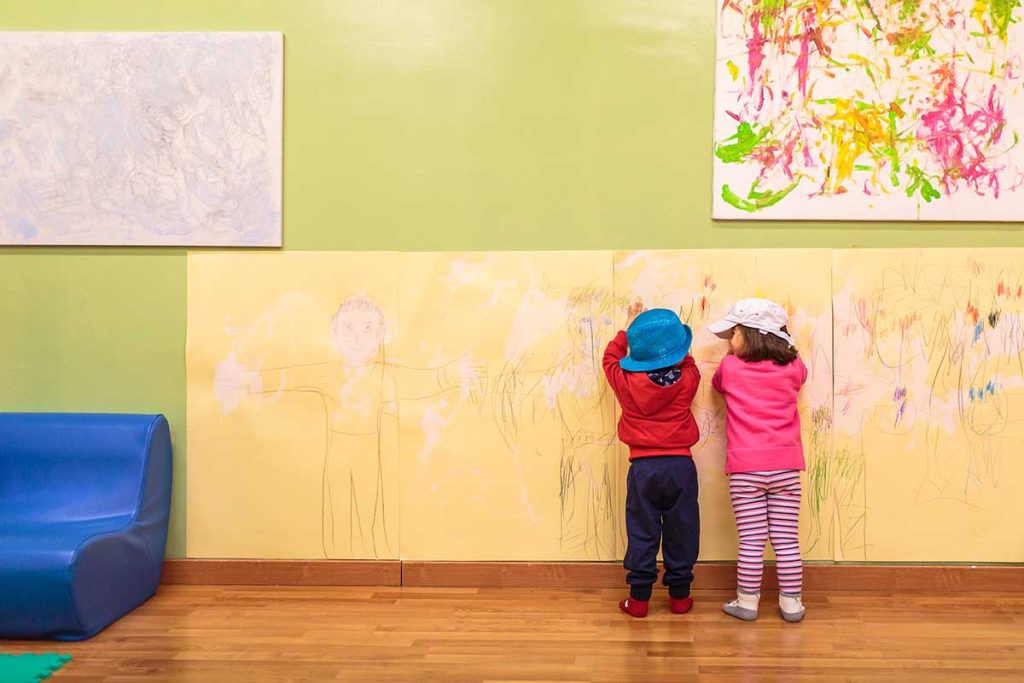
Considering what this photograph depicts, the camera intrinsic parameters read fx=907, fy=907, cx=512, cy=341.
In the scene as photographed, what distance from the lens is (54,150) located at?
3.37 metres

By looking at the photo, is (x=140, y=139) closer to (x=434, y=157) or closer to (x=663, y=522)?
(x=434, y=157)

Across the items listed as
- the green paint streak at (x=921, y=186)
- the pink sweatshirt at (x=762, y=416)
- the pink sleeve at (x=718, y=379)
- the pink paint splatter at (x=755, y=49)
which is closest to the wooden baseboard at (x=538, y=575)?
the pink sweatshirt at (x=762, y=416)

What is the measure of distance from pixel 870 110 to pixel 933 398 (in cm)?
107

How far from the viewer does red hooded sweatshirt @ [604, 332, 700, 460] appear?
3053 mm

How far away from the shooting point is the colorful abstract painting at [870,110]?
3.27m

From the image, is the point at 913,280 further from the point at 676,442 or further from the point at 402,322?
the point at 402,322

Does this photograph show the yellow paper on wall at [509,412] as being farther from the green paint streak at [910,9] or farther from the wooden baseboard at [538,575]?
the green paint streak at [910,9]

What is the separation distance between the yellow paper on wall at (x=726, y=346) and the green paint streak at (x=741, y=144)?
34 cm

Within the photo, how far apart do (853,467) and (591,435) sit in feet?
Result: 3.15

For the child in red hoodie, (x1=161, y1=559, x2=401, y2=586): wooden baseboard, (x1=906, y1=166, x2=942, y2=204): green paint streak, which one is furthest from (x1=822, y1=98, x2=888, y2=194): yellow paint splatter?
(x1=161, y1=559, x2=401, y2=586): wooden baseboard

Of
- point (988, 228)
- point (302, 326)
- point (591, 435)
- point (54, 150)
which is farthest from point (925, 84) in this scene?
point (54, 150)

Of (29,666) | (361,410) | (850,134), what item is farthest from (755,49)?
(29,666)

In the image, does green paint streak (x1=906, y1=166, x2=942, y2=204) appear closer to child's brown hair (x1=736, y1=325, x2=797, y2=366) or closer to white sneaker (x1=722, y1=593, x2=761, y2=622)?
child's brown hair (x1=736, y1=325, x2=797, y2=366)

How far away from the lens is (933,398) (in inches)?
130
